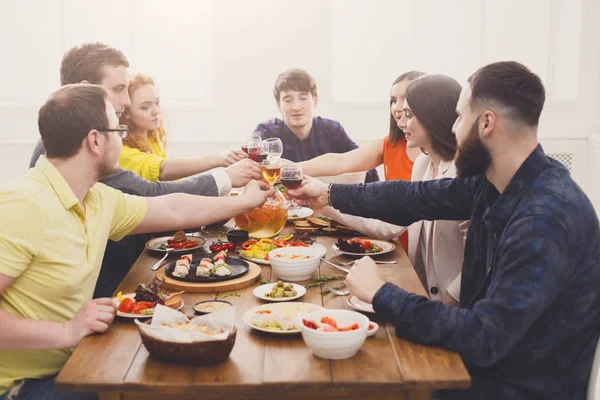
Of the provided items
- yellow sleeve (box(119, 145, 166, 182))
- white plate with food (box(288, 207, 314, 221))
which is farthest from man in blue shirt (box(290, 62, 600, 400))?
yellow sleeve (box(119, 145, 166, 182))

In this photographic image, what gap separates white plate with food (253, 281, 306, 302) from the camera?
1936 mm

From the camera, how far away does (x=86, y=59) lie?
3033 mm

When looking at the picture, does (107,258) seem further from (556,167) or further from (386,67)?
(386,67)

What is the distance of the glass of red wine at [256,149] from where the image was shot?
2795 mm

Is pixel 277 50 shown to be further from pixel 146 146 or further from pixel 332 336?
pixel 332 336

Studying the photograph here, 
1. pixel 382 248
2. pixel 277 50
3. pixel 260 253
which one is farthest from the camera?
pixel 277 50

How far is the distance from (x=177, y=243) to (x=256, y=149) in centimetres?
52

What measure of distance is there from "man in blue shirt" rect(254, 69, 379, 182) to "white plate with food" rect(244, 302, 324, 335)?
2.84 metres

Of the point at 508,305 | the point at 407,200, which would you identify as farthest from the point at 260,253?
the point at 508,305

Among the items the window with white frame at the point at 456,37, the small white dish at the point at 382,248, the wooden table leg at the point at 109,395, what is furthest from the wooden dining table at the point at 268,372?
the window with white frame at the point at 456,37

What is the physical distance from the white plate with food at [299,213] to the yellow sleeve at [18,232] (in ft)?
4.75

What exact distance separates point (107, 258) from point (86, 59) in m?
0.88

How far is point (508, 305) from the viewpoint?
158 cm

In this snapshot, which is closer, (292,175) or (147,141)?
(292,175)
